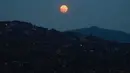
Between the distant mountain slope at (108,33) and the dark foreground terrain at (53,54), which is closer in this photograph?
the dark foreground terrain at (53,54)

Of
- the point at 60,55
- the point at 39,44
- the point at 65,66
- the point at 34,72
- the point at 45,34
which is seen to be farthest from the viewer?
the point at 45,34

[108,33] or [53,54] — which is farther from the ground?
[53,54]

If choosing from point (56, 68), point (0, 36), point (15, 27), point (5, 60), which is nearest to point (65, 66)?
point (56, 68)

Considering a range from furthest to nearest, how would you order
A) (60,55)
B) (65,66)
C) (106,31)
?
1. (106,31)
2. (60,55)
3. (65,66)

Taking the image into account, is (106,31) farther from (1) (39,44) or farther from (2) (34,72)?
(2) (34,72)

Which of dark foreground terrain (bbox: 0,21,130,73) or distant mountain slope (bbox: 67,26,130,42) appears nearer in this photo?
dark foreground terrain (bbox: 0,21,130,73)

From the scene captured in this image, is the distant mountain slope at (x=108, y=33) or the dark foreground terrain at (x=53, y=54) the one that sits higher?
the dark foreground terrain at (x=53, y=54)

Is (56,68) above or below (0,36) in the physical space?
below

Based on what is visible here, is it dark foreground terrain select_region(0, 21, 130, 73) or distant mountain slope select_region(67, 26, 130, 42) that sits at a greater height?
dark foreground terrain select_region(0, 21, 130, 73)
